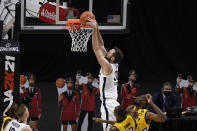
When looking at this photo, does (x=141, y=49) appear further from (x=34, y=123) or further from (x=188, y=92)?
(x=34, y=123)

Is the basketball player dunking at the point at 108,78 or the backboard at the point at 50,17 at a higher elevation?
the backboard at the point at 50,17

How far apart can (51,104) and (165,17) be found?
5106 mm

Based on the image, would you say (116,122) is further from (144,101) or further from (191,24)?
(191,24)

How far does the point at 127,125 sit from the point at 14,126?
4.94ft

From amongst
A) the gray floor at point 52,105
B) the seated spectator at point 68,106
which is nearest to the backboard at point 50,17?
the seated spectator at point 68,106

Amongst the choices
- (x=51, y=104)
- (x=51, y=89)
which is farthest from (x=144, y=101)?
(x=51, y=89)

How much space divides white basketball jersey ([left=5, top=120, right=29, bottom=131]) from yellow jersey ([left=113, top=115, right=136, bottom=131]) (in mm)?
1239

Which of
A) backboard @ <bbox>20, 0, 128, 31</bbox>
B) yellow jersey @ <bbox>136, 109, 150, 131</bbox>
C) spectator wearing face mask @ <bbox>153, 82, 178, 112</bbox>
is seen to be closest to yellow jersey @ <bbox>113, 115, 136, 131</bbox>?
yellow jersey @ <bbox>136, 109, 150, 131</bbox>

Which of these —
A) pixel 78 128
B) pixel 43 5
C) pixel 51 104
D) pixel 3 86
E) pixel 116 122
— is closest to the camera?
pixel 116 122

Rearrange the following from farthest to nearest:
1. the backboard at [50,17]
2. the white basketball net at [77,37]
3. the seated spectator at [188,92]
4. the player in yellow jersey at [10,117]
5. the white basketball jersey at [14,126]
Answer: the seated spectator at [188,92] < the backboard at [50,17] < the white basketball net at [77,37] < the player in yellow jersey at [10,117] < the white basketball jersey at [14,126]

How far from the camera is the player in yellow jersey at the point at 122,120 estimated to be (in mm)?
6016

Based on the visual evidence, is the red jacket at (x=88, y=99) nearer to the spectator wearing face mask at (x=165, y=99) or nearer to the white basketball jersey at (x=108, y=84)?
the spectator wearing face mask at (x=165, y=99)

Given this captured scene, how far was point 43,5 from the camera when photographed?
8.78 meters

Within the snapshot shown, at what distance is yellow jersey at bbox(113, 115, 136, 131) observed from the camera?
19.9 ft
